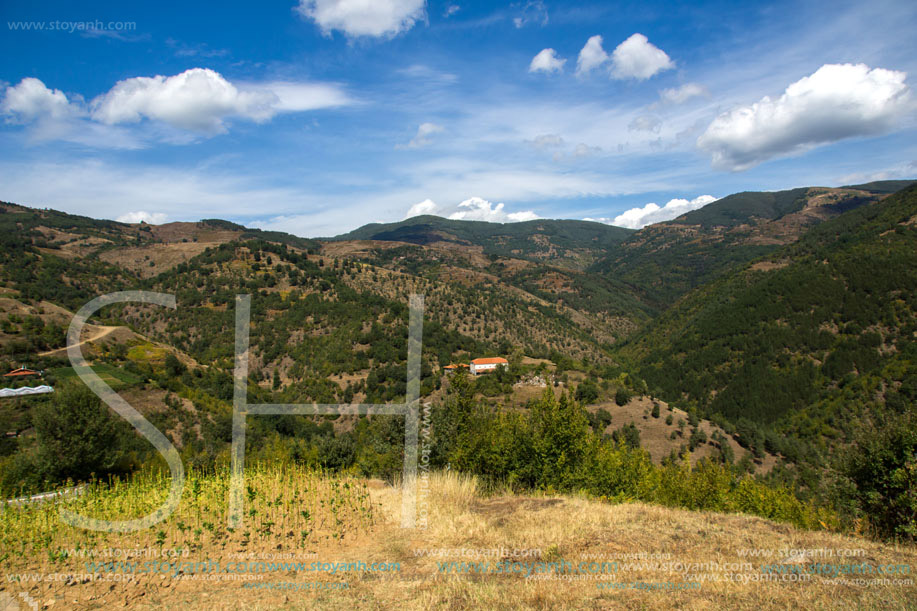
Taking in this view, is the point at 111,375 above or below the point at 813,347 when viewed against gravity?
above

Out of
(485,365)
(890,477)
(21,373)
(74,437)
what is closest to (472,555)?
(890,477)

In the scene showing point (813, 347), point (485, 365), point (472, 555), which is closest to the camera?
point (472, 555)

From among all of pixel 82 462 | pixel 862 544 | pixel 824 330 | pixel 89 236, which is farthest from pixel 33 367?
pixel 89 236

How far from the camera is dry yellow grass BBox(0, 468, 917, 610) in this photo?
20.6ft

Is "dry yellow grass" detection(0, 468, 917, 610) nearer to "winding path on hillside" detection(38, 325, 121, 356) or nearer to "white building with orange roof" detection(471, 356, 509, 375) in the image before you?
"winding path on hillside" detection(38, 325, 121, 356)

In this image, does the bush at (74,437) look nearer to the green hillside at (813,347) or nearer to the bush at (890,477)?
the bush at (890,477)

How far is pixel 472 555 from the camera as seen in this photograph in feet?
27.3

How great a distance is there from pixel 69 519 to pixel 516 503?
1064 centimetres

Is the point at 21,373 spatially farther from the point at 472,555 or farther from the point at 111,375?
the point at 472,555

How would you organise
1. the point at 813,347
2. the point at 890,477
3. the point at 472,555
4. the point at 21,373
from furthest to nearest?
the point at 813,347, the point at 21,373, the point at 890,477, the point at 472,555

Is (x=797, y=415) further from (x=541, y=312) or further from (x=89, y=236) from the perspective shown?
(x=89, y=236)

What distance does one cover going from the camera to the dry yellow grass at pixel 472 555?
628 centimetres

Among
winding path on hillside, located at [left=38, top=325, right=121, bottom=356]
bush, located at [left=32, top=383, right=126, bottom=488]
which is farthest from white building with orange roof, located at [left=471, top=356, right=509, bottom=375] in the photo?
bush, located at [left=32, top=383, right=126, bottom=488]

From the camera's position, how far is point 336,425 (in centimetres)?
5981
